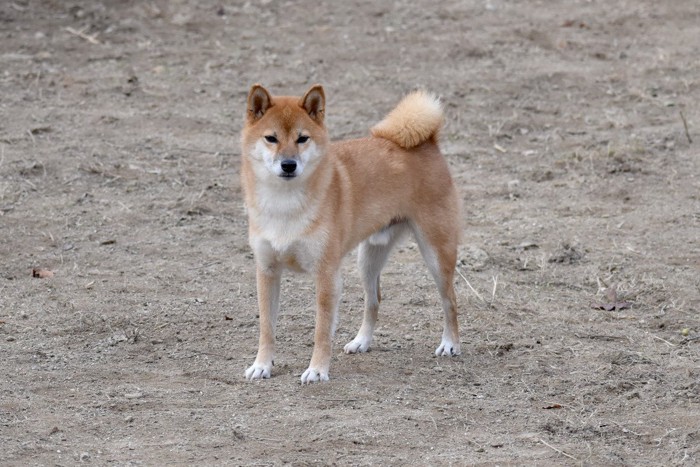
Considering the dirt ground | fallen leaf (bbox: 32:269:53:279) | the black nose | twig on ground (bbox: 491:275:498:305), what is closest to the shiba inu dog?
the black nose

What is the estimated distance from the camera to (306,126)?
18.0 feet

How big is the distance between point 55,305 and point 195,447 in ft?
6.34

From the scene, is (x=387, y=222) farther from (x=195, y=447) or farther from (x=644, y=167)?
(x=644, y=167)

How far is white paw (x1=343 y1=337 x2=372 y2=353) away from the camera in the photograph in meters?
5.98

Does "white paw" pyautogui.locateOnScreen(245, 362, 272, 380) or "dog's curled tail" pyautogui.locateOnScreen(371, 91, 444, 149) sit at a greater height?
"dog's curled tail" pyautogui.locateOnScreen(371, 91, 444, 149)

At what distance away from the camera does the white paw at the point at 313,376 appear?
5.45 metres

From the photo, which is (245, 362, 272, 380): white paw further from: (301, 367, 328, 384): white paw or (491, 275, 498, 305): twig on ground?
(491, 275, 498, 305): twig on ground

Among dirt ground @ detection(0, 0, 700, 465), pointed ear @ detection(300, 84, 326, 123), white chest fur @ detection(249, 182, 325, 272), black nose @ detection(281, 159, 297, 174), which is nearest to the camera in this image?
dirt ground @ detection(0, 0, 700, 465)

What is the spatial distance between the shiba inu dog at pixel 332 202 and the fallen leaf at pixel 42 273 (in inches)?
66.8

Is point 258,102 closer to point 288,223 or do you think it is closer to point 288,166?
point 288,166

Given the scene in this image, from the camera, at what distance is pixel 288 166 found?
5.31 meters

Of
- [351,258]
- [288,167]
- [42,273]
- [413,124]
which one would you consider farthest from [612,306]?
[42,273]

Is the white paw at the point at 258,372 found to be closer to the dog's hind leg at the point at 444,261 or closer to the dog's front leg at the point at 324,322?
the dog's front leg at the point at 324,322

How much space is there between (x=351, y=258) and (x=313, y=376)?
2.03m
